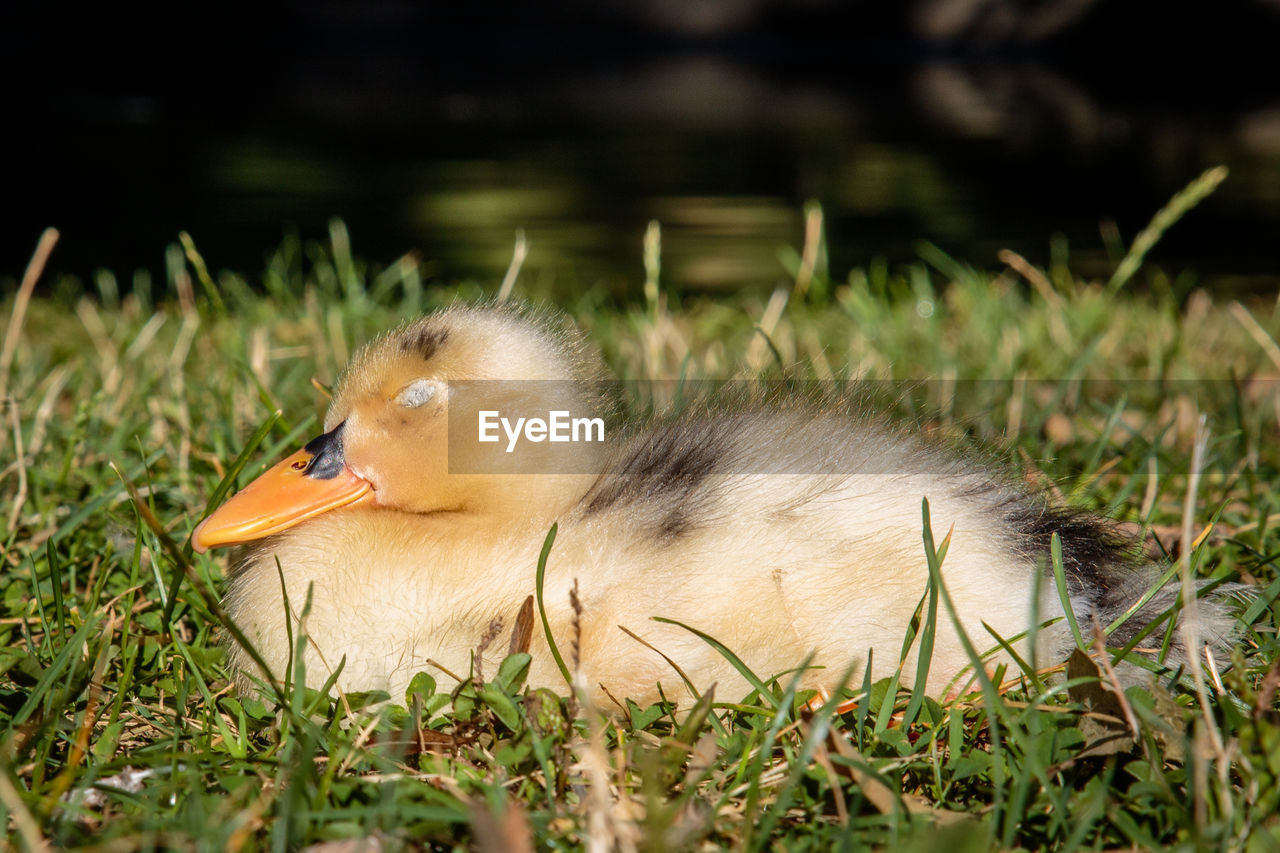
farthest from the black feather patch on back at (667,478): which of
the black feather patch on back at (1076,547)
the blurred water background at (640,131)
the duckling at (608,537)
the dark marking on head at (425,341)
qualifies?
the blurred water background at (640,131)

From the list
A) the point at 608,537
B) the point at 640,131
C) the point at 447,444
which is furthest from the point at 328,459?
the point at 640,131

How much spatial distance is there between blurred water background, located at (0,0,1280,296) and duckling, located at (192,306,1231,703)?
5.23m

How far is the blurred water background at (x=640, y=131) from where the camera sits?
11.0m

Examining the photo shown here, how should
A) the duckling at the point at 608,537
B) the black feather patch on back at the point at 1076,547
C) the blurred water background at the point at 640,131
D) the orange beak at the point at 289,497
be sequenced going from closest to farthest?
the duckling at the point at 608,537, the black feather patch on back at the point at 1076,547, the orange beak at the point at 289,497, the blurred water background at the point at 640,131

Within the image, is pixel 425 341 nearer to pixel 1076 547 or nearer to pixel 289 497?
pixel 289 497

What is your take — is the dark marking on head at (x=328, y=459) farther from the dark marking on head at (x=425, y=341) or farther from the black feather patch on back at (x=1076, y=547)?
the black feather patch on back at (x=1076, y=547)

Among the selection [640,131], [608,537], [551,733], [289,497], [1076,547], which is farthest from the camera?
[640,131]

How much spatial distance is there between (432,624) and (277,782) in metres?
0.42

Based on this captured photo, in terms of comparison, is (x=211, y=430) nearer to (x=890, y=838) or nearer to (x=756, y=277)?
(x=890, y=838)

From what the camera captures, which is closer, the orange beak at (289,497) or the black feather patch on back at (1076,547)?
the black feather patch on back at (1076,547)

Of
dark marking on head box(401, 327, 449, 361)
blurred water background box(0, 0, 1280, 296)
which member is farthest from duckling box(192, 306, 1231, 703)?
blurred water background box(0, 0, 1280, 296)

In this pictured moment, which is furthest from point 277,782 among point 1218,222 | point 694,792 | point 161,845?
point 1218,222

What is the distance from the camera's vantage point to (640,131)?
21.0 metres

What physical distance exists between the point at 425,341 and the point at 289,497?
41 centimetres
